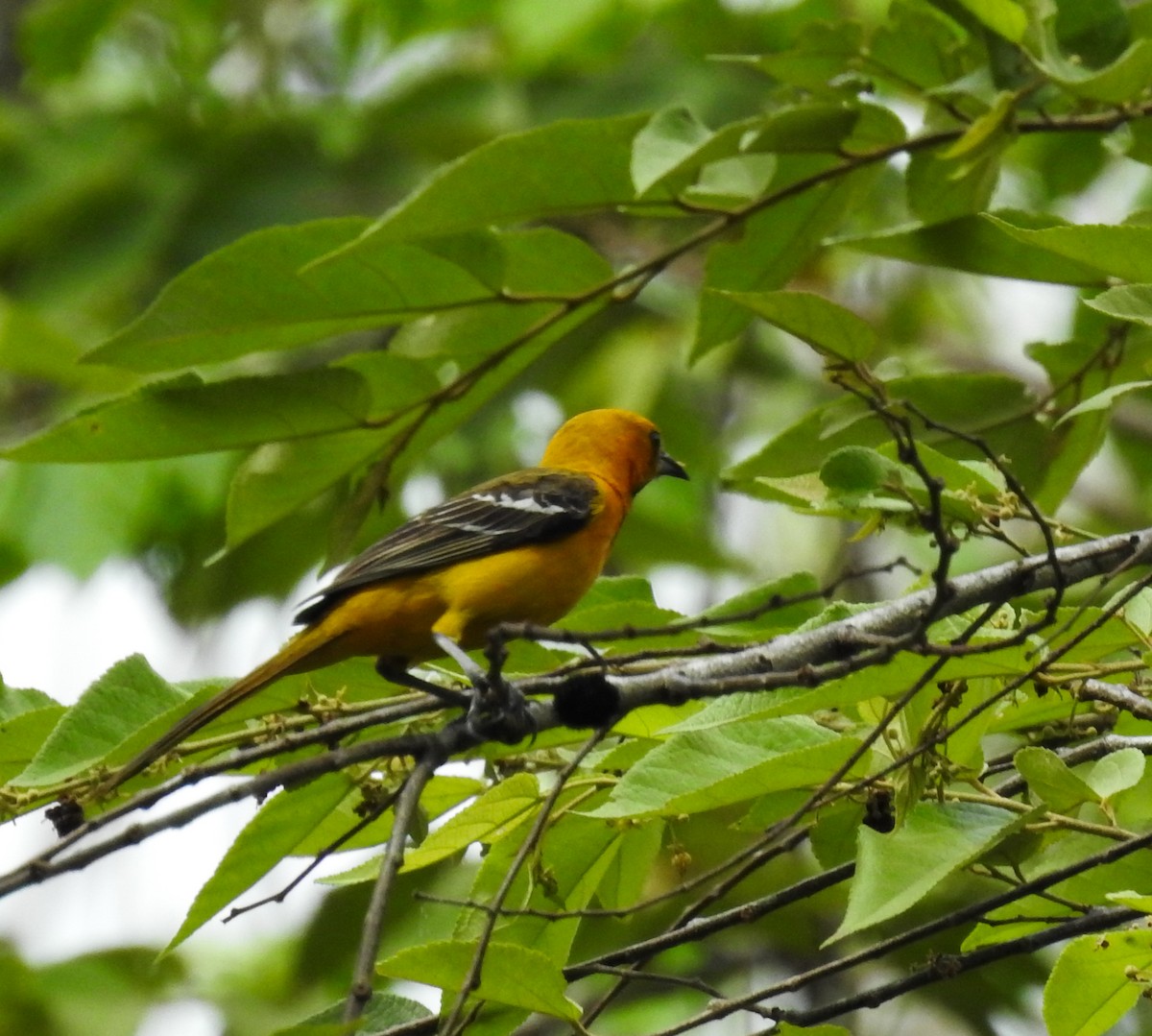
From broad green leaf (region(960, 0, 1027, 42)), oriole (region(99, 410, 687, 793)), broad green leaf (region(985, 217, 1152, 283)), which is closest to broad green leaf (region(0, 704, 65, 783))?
oriole (region(99, 410, 687, 793))

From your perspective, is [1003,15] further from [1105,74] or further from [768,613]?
[768,613]

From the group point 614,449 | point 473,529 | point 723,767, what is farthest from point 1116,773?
point 614,449

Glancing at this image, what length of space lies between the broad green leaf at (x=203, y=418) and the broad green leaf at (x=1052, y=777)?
1781 mm

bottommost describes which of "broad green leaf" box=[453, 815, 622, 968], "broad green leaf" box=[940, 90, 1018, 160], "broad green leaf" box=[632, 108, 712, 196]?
"broad green leaf" box=[453, 815, 622, 968]

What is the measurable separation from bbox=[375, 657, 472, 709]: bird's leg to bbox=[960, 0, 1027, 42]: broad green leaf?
73.1 inches

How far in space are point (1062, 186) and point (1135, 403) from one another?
4007mm

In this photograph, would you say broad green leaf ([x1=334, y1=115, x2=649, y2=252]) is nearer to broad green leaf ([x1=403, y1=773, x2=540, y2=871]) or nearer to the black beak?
broad green leaf ([x1=403, y1=773, x2=540, y2=871])

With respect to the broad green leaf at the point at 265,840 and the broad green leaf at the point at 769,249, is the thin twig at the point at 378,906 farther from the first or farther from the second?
the broad green leaf at the point at 769,249

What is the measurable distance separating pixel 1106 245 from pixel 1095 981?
1322 mm

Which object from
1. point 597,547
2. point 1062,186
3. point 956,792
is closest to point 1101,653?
point 956,792

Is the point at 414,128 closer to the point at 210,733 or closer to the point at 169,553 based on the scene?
the point at 169,553

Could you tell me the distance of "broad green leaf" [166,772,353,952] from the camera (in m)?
2.90

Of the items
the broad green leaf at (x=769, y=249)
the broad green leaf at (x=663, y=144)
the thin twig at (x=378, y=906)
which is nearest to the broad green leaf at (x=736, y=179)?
the broad green leaf at (x=769, y=249)

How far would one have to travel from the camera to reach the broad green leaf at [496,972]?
2.46 meters
